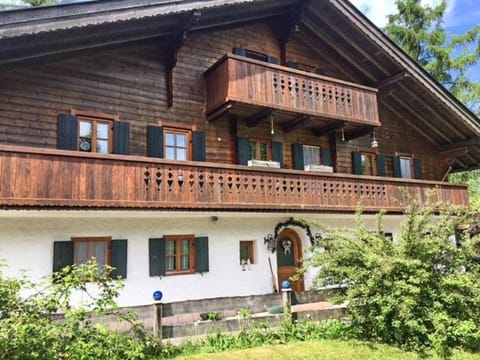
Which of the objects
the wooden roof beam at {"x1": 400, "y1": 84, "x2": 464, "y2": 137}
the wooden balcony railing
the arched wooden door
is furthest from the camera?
the wooden roof beam at {"x1": 400, "y1": 84, "x2": 464, "y2": 137}

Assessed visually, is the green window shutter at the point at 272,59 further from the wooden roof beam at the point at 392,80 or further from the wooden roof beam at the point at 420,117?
the wooden roof beam at the point at 420,117

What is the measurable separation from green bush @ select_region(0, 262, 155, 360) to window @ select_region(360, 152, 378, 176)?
1121cm

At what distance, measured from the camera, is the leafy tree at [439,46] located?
911 inches

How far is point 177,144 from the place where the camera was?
37.7 feet

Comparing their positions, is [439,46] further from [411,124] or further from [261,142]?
[261,142]

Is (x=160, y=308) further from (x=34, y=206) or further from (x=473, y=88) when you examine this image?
(x=473, y=88)

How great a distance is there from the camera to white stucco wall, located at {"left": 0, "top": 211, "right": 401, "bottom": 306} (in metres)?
8.82

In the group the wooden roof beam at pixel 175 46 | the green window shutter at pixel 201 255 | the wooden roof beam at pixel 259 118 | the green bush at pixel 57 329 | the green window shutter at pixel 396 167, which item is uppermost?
the wooden roof beam at pixel 175 46

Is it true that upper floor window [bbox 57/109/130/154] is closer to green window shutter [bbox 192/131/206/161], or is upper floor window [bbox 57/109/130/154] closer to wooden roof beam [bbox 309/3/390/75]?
green window shutter [bbox 192/131/206/161]

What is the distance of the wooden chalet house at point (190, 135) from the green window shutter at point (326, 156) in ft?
0.18

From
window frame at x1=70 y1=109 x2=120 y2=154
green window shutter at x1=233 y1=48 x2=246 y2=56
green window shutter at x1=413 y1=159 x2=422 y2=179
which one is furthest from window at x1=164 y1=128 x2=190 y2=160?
green window shutter at x1=413 y1=159 x2=422 y2=179

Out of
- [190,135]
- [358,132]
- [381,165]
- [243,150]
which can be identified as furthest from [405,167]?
[190,135]

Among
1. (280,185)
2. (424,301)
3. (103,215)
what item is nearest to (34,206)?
(103,215)

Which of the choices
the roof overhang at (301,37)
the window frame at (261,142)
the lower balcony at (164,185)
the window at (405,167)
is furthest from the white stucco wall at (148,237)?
the window at (405,167)
